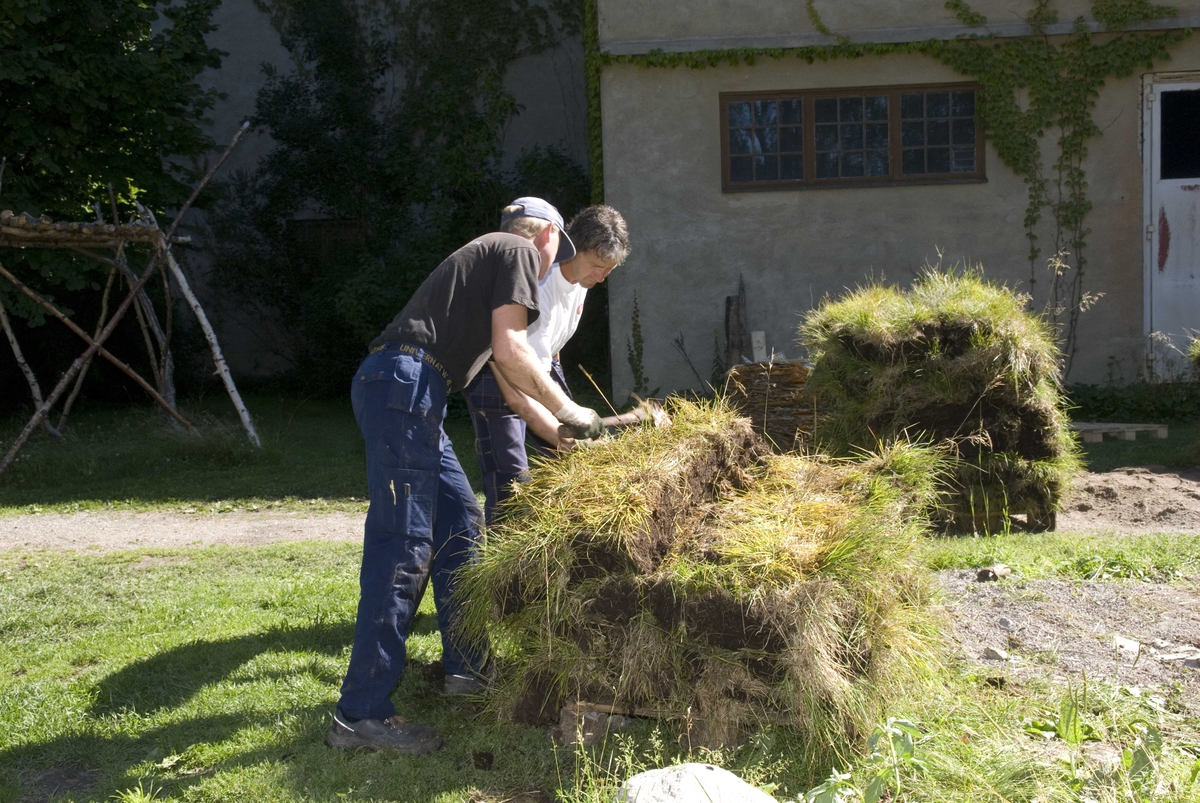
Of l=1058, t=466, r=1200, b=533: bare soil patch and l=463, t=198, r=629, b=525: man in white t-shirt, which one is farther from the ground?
l=463, t=198, r=629, b=525: man in white t-shirt

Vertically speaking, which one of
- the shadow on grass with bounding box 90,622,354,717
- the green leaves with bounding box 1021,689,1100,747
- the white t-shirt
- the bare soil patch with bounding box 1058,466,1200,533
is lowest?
the bare soil patch with bounding box 1058,466,1200,533

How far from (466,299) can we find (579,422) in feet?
1.89

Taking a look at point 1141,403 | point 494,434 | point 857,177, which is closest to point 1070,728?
point 494,434

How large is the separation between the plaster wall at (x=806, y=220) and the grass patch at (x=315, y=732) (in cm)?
Answer: 637

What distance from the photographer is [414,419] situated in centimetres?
342

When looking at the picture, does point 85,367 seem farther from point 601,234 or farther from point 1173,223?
point 1173,223

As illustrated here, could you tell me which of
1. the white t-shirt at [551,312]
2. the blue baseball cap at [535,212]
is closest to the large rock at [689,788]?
the white t-shirt at [551,312]

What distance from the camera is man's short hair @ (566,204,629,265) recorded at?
419 cm

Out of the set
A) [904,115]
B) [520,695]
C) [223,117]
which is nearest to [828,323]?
[520,695]

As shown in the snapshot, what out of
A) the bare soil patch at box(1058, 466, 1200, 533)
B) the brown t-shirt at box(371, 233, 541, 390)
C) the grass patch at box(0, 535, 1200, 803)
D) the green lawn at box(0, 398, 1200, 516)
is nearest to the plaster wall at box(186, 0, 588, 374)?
the green lawn at box(0, 398, 1200, 516)

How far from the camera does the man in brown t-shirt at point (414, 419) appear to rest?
3359 millimetres

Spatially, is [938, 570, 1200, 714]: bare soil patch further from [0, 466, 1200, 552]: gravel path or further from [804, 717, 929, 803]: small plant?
[0, 466, 1200, 552]: gravel path

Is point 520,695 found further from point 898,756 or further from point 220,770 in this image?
point 898,756

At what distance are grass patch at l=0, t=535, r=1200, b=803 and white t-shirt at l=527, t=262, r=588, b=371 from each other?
4.36 ft
